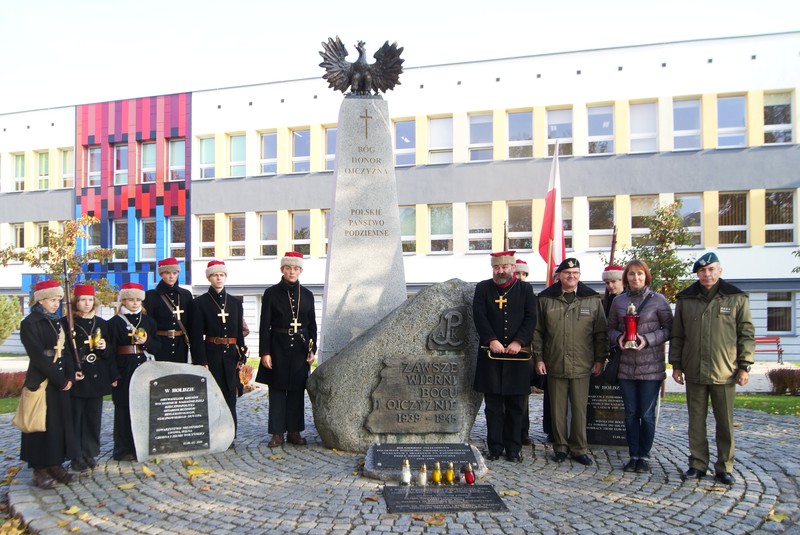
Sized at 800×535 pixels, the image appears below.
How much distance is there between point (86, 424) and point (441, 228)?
17.9m

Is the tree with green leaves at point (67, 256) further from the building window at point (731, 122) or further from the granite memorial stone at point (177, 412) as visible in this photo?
the building window at point (731, 122)

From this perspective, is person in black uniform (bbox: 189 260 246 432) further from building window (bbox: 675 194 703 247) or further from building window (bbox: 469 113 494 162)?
building window (bbox: 675 194 703 247)

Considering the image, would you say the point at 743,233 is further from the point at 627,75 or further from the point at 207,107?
the point at 207,107

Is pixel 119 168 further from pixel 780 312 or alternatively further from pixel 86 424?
pixel 780 312

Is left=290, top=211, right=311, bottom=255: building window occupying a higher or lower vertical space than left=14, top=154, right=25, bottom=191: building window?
lower

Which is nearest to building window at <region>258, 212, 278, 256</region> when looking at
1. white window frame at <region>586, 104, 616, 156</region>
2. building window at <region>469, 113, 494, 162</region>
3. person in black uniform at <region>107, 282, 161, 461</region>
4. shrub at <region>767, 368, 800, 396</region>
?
building window at <region>469, 113, 494, 162</region>

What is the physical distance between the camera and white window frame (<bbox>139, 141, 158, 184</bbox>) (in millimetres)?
26609

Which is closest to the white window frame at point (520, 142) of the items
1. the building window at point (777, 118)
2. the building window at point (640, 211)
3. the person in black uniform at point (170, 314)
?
the building window at point (640, 211)

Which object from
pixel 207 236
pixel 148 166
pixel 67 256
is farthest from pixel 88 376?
pixel 148 166

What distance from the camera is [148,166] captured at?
26844 mm

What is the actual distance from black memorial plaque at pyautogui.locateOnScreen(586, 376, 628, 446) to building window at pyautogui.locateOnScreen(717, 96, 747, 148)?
17270 mm

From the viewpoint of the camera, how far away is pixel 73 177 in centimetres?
2786

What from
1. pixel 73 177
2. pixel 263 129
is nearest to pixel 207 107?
pixel 263 129

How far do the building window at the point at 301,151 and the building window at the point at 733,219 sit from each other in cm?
1470
